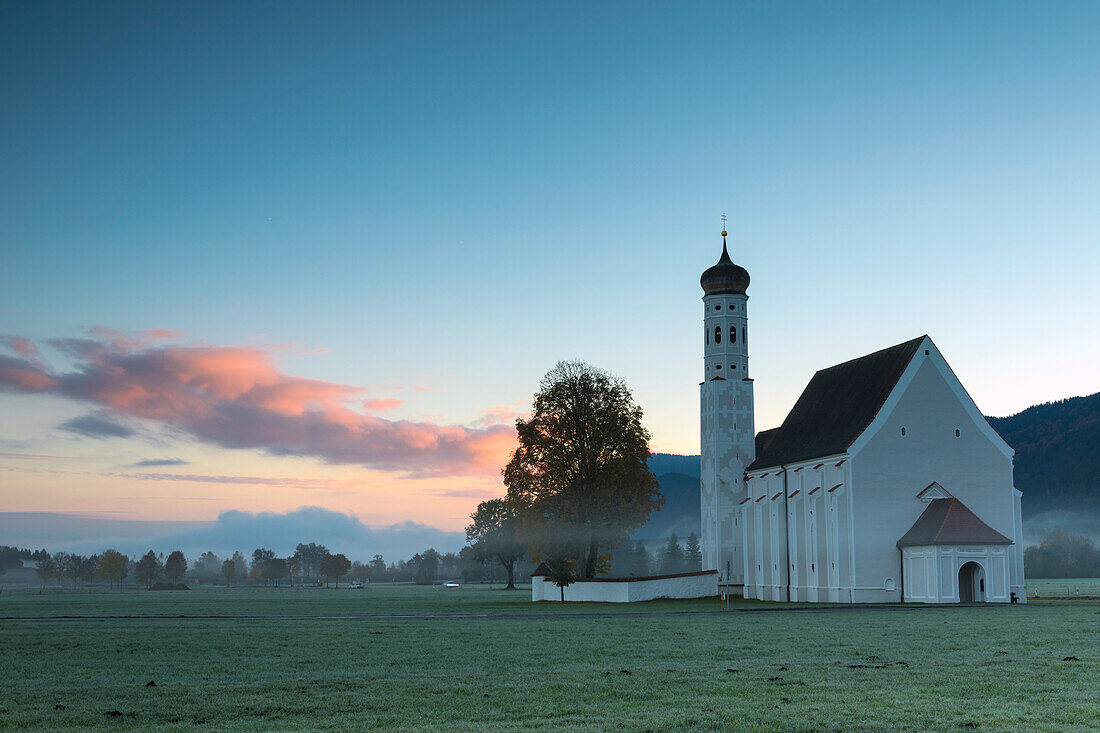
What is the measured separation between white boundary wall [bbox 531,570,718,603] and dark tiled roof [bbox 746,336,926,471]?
10197 mm

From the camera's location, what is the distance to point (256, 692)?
16688 mm

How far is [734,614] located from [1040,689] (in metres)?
30.5

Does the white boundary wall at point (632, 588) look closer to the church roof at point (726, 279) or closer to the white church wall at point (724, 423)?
the white church wall at point (724, 423)

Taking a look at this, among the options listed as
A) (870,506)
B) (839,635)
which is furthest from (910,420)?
(839,635)

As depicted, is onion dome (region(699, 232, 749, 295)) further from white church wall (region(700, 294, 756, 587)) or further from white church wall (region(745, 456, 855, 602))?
white church wall (region(745, 456, 855, 602))

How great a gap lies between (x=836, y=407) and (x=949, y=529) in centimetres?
1311

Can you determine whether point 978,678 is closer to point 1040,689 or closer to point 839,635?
point 1040,689

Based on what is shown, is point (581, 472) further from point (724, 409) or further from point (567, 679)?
point (567, 679)

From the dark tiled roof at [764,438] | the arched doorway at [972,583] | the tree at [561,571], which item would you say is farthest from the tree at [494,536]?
the arched doorway at [972,583]

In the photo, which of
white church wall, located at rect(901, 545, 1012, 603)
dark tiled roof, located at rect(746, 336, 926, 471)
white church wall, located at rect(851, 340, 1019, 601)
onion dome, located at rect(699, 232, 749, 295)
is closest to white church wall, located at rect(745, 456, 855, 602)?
white church wall, located at rect(851, 340, 1019, 601)

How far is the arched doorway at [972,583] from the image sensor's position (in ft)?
190

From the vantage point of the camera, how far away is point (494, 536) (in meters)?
130

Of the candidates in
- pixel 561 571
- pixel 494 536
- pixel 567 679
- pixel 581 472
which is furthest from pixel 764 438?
pixel 567 679

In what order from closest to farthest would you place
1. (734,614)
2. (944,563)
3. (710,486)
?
(734,614) → (944,563) → (710,486)
